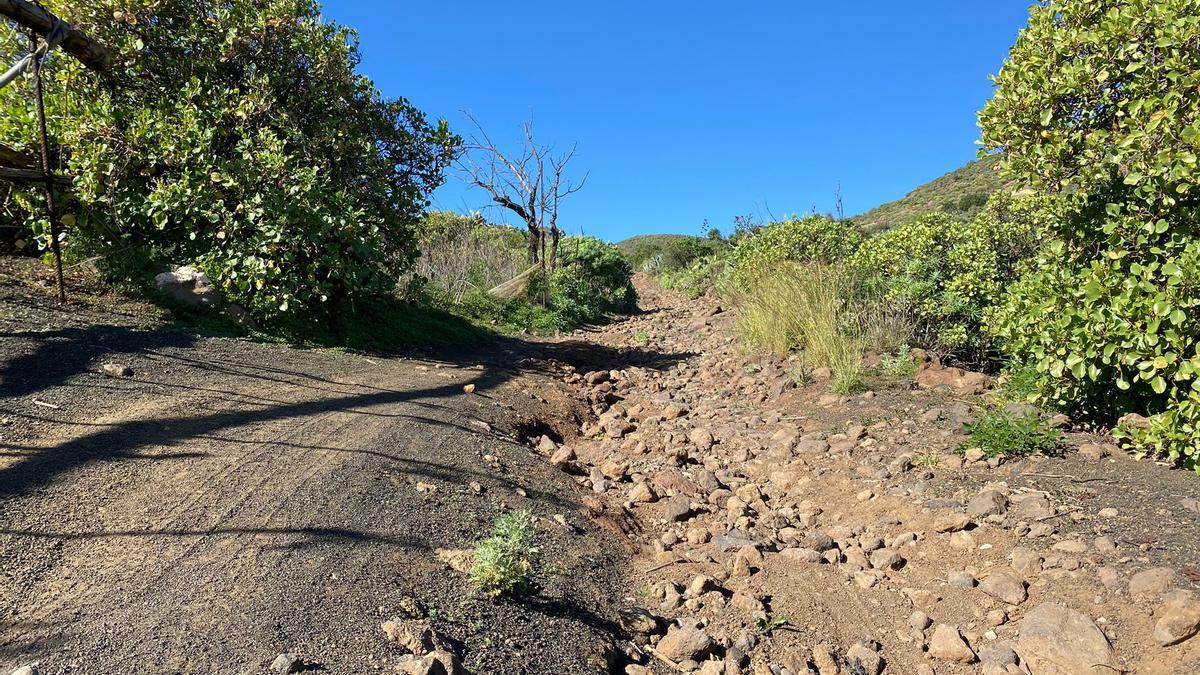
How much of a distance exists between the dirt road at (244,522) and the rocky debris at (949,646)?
4.12ft

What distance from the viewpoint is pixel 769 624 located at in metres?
2.56

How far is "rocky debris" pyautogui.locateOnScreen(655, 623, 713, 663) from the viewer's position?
230 centimetres

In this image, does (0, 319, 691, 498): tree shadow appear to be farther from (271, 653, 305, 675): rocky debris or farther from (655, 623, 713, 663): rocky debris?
(655, 623, 713, 663): rocky debris

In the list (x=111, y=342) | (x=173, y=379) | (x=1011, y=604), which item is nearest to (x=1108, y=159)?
(x=1011, y=604)

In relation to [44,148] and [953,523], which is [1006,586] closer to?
[953,523]

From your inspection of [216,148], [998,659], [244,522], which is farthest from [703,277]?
[244,522]

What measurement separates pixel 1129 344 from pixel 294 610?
3890 millimetres

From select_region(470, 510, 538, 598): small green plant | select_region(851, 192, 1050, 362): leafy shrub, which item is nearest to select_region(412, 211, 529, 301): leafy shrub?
select_region(851, 192, 1050, 362): leafy shrub

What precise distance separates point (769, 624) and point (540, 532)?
108 cm

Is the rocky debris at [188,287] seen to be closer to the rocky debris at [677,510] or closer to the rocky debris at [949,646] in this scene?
the rocky debris at [677,510]

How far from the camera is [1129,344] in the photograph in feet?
10.6

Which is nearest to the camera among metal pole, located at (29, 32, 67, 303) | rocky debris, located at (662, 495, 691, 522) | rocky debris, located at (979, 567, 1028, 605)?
rocky debris, located at (979, 567, 1028, 605)

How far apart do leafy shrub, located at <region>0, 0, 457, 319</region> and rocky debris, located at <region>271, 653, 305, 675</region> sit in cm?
517

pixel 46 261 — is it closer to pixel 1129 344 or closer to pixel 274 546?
pixel 274 546
